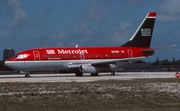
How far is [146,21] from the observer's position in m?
62.0

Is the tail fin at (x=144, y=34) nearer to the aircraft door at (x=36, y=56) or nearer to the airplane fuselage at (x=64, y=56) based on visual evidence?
the airplane fuselage at (x=64, y=56)

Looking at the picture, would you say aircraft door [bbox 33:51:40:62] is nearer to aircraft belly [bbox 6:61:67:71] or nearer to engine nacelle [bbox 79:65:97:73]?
aircraft belly [bbox 6:61:67:71]

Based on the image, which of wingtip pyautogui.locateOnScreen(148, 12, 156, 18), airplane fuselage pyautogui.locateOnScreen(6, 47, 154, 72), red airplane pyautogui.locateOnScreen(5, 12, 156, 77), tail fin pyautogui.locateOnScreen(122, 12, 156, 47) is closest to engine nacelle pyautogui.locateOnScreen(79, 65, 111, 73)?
red airplane pyautogui.locateOnScreen(5, 12, 156, 77)

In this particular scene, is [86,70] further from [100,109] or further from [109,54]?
[100,109]

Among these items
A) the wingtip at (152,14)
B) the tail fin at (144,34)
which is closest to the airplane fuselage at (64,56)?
the tail fin at (144,34)

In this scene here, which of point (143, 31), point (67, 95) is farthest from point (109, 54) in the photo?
point (67, 95)

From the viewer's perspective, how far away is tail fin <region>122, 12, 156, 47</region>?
6112 cm

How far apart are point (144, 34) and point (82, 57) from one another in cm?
1061

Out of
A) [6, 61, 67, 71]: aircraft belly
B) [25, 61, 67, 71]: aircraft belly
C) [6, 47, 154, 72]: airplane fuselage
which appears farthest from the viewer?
[25, 61, 67, 71]: aircraft belly

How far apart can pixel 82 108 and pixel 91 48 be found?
127ft

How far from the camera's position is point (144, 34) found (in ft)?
203

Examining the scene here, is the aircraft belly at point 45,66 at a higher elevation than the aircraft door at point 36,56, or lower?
lower

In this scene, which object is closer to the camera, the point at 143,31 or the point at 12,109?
the point at 12,109

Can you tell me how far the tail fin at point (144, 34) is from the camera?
201 feet
